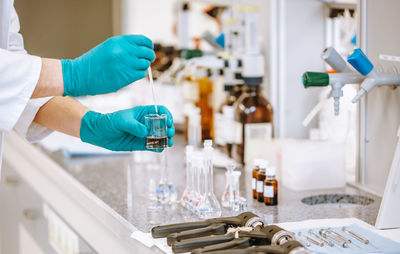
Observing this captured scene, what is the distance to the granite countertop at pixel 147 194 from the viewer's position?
136 centimetres

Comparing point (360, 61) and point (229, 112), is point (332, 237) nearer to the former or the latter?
point (360, 61)

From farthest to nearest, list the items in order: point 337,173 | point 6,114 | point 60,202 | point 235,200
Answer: point 60,202 < point 337,173 < point 235,200 < point 6,114

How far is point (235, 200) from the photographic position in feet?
4.62

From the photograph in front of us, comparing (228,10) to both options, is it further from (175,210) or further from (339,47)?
(175,210)

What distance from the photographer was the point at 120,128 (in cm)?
134

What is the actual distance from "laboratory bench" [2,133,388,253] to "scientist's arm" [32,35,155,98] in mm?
363

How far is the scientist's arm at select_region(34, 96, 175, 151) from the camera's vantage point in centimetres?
134

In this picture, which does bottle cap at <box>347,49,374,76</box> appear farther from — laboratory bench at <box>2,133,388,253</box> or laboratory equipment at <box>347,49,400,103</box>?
laboratory bench at <box>2,133,388,253</box>

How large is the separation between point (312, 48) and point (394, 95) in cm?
61

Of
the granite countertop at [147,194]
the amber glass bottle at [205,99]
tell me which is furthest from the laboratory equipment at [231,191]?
the amber glass bottle at [205,99]

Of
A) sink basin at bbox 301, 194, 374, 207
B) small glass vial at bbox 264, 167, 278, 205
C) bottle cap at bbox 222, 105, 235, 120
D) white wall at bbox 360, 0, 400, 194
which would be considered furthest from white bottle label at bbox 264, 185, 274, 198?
bottle cap at bbox 222, 105, 235, 120

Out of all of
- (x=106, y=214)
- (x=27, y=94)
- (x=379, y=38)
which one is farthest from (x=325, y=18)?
(x=27, y=94)

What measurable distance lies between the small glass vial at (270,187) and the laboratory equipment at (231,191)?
3.2 inches

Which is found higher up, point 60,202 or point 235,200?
point 235,200
